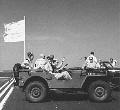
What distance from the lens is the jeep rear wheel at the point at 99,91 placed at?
35.6ft

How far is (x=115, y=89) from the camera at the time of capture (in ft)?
49.3

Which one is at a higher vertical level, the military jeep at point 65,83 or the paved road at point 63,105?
the military jeep at point 65,83

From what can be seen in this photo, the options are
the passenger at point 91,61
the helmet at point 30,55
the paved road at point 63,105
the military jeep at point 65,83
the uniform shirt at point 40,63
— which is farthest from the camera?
the passenger at point 91,61

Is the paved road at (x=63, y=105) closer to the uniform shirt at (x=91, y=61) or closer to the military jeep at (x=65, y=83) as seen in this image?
the military jeep at (x=65, y=83)

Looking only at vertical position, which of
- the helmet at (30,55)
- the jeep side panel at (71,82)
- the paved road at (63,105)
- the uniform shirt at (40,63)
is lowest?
the paved road at (63,105)

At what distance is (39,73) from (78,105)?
1752 mm

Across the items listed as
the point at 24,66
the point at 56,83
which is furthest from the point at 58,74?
the point at 24,66

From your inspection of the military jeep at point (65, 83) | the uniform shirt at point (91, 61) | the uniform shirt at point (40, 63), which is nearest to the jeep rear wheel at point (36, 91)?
the military jeep at point (65, 83)

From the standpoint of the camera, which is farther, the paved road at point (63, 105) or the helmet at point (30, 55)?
the helmet at point (30, 55)

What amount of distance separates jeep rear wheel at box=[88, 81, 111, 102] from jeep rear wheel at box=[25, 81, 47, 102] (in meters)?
1.65

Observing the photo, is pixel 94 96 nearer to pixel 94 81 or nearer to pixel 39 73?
pixel 94 81

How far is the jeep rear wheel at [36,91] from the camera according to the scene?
10.8m

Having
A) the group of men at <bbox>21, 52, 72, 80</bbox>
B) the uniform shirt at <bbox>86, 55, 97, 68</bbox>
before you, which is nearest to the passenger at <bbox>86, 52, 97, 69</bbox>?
the uniform shirt at <bbox>86, 55, 97, 68</bbox>

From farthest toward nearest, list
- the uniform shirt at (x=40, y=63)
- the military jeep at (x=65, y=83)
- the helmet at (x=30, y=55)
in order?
the helmet at (x=30, y=55) → the uniform shirt at (x=40, y=63) → the military jeep at (x=65, y=83)
